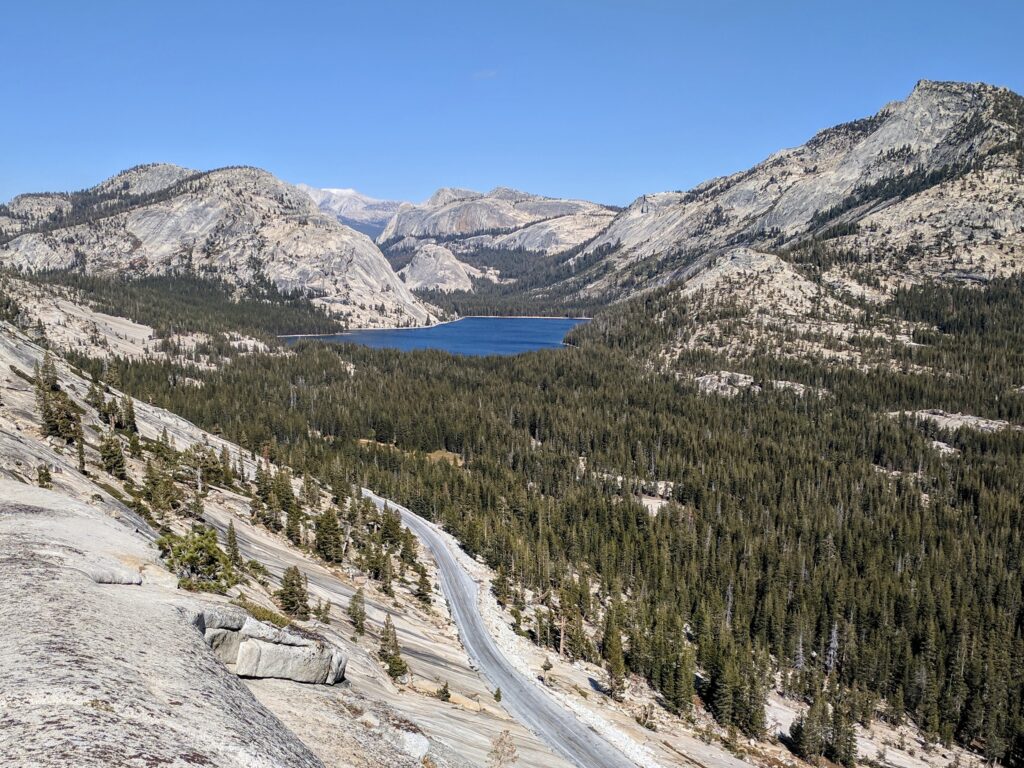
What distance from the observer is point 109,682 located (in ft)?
63.3

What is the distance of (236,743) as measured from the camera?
742 inches

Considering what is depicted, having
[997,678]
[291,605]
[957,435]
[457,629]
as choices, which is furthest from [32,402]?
[957,435]

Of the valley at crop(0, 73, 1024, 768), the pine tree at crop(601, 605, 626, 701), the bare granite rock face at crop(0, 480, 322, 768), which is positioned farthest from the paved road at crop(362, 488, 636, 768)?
the bare granite rock face at crop(0, 480, 322, 768)

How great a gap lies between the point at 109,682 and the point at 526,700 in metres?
56.2

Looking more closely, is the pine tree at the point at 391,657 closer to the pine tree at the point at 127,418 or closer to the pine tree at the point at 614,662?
the pine tree at the point at 614,662

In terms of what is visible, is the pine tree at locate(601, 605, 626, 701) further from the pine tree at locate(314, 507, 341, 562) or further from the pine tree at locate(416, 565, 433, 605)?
the pine tree at locate(314, 507, 341, 562)

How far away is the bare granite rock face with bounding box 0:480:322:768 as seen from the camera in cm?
1609

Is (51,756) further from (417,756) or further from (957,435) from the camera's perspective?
(957,435)

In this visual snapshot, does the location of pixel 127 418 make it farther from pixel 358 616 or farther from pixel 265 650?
pixel 265 650

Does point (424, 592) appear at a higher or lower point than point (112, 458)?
lower

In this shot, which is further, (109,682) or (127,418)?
(127,418)

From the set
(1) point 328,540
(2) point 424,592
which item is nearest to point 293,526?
(1) point 328,540

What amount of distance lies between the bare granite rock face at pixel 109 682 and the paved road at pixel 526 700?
4205cm

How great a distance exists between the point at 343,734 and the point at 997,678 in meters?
98.5
